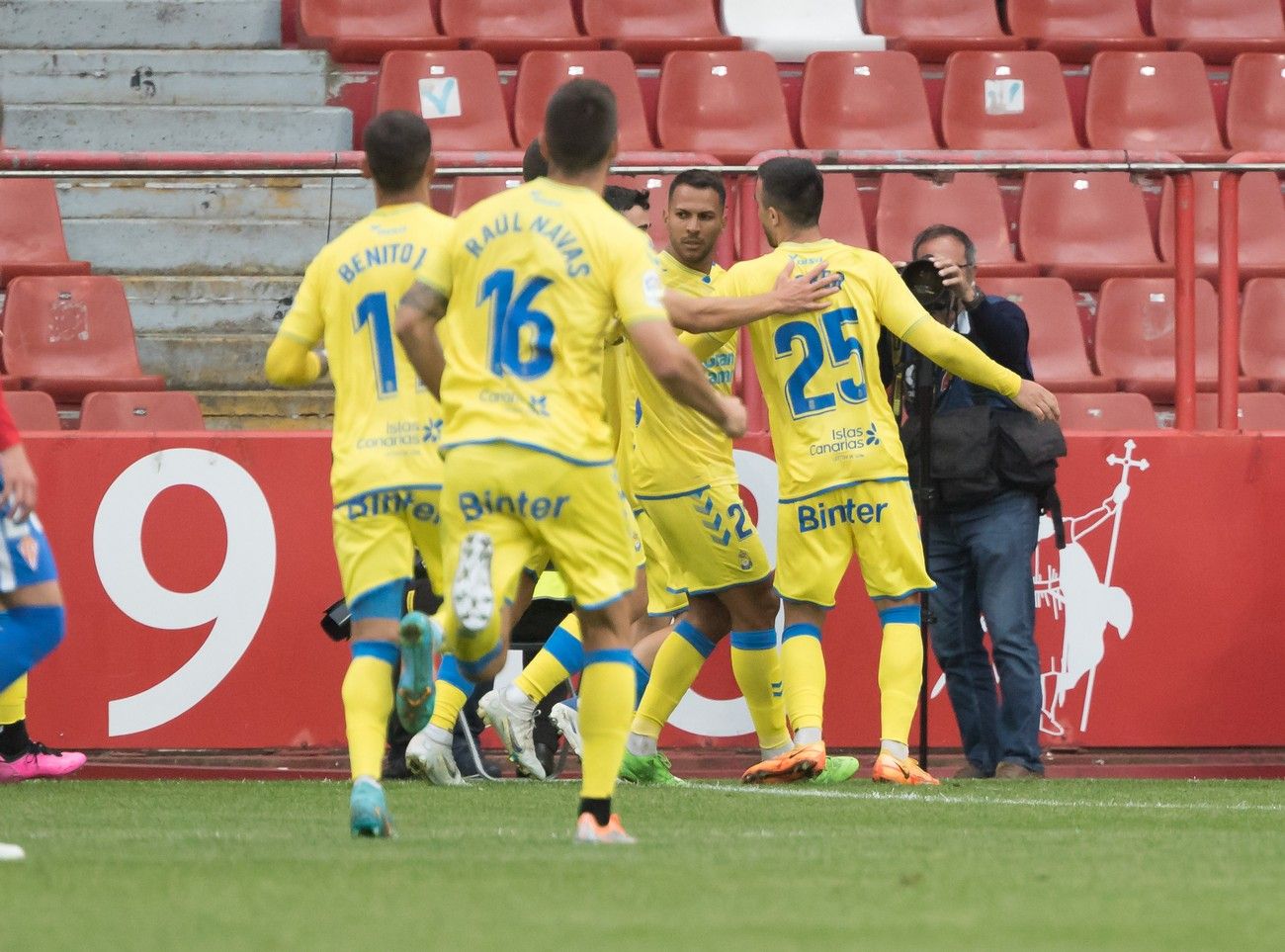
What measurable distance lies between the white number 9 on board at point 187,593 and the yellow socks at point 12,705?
66 centimetres

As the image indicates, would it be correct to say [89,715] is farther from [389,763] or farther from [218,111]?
[218,111]

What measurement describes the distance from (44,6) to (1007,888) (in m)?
9.31

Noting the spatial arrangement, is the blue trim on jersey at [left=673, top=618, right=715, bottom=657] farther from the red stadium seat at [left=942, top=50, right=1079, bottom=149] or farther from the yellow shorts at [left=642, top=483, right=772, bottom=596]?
the red stadium seat at [left=942, top=50, right=1079, bottom=149]

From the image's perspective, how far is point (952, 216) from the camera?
9953 millimetres

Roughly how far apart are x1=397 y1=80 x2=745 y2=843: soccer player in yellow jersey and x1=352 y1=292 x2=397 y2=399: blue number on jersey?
552 millimetres

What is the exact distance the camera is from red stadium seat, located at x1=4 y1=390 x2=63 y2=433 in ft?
27.7

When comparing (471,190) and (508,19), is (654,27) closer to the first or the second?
(508,19)

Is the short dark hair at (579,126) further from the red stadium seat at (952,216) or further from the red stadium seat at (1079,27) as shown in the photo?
the red stadium seat at (1079,27)

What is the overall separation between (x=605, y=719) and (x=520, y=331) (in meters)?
0.93

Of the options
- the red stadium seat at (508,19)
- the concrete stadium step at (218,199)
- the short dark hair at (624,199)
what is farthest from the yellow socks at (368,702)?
the red stadium seat at (508,19)

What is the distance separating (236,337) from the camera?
9094 millimetres

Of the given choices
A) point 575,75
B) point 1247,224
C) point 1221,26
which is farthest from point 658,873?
Result: point 1221,26

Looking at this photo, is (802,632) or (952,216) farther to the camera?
(952,216)

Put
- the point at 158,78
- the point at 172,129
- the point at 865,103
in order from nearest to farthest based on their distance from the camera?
the point at 172,129
the point at 158,78
the point at 865,103
